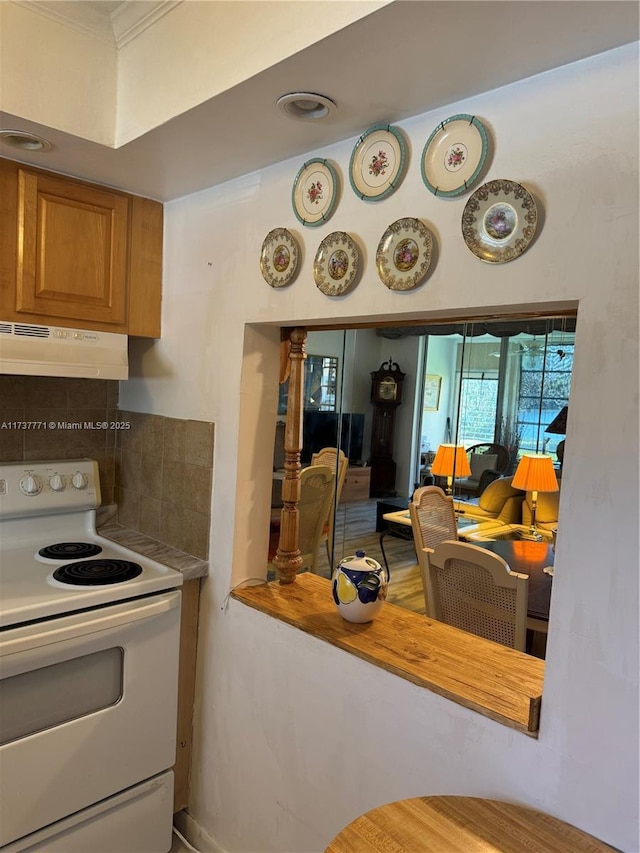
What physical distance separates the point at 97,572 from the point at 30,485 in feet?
1.55

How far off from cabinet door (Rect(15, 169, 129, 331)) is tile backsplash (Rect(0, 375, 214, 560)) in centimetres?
42

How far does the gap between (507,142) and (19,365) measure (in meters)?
1.44

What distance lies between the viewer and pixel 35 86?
144cm

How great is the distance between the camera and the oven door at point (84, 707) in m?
1.55

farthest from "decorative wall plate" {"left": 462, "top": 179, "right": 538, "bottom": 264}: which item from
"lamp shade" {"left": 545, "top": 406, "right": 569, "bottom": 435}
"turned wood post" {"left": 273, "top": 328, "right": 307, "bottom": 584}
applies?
"lamp shade" {"left": 545, "top": 406, "right": 569, "bottom": 435}

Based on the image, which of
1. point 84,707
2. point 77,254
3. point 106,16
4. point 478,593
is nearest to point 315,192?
point 106,16

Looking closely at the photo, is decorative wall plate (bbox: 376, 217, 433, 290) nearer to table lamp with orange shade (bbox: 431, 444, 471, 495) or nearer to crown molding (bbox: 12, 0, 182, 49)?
crown molding (bbox: 12, 0, 182, 49)

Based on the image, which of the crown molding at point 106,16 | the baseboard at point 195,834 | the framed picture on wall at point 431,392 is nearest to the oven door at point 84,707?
the baseboard at point 195,834

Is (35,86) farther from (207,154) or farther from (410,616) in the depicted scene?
(410,616)

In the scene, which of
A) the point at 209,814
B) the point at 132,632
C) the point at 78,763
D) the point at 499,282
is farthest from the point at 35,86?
the point at 209,814

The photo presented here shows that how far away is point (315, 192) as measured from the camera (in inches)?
61.7

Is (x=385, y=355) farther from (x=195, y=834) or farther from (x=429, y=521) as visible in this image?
(x=195, y=834)

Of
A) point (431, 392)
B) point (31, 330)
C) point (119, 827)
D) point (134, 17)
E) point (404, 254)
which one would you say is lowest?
point (119, 827)

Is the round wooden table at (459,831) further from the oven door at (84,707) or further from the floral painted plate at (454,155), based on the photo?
the floral painted plate at (454,155)
